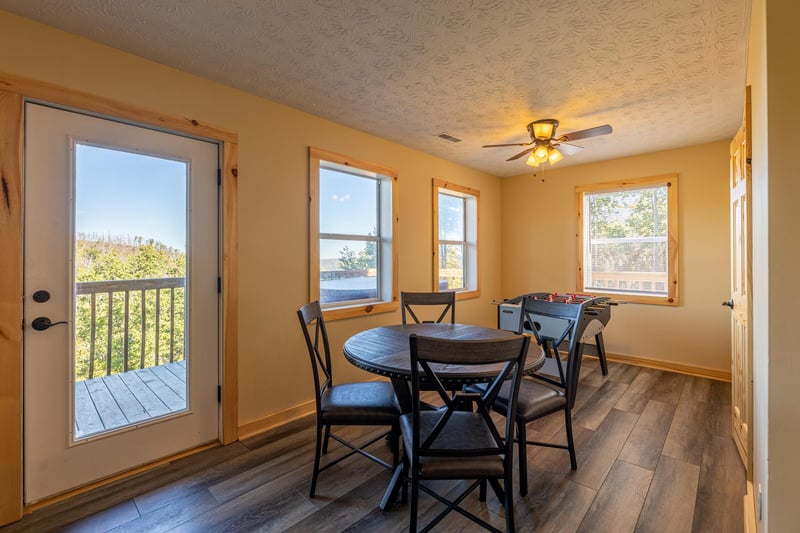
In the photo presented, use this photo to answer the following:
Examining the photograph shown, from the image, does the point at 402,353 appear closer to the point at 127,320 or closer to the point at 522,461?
the point at 522,461

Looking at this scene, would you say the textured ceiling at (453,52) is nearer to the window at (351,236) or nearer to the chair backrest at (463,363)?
the window at (351,236)

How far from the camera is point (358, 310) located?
11.1 feet

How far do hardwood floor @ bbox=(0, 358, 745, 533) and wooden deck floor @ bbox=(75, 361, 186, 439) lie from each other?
35cm

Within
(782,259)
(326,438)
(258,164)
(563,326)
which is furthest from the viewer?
(563,326)

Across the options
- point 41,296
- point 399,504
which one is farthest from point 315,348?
point 41,296

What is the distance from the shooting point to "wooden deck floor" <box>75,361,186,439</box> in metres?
2.00

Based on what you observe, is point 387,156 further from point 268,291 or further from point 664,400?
point 664,400

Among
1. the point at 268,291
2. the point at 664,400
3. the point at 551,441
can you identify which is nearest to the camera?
the point at 551,441

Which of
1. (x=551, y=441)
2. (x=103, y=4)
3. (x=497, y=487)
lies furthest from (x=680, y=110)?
(x=103, y=4)

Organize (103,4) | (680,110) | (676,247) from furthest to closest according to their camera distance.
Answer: (676,247) → (680,110) → (103,4)

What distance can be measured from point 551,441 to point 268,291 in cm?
238

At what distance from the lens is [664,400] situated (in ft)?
10.5

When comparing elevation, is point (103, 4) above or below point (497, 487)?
above

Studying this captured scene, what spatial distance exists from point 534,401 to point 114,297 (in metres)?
2.55
